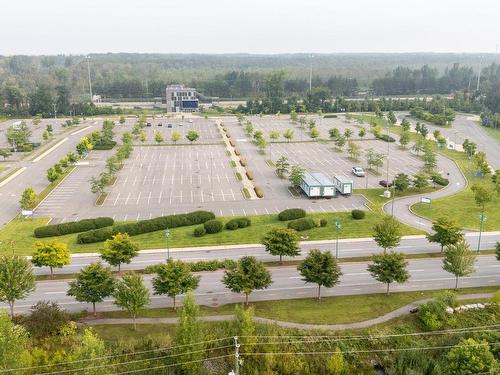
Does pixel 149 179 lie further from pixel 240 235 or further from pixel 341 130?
pixel 341 130

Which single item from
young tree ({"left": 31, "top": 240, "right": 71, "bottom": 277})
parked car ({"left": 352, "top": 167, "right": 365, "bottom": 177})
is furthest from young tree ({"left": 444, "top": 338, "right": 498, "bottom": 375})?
parked car ({"left": 352, "top": 167, "right": 365, "bottom": 177})

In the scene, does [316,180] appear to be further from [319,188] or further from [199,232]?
[199,232]

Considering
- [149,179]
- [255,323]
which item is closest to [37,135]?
[149,179]

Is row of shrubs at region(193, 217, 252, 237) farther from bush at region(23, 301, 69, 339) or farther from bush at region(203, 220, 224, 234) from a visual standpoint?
bush at region(23, 301, 69, 339)

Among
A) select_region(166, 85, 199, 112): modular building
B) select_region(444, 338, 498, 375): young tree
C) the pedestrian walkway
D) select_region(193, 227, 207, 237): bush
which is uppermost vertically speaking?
select_region(166, 85, 199, 112): modular building

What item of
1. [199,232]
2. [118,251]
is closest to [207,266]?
[118,251]

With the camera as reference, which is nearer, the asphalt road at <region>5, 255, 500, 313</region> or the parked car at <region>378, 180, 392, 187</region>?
the asphalt road at <region>5, 255, 500, 313</region>

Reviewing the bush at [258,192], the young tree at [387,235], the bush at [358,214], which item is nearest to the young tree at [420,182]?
the bush at [358,214]
